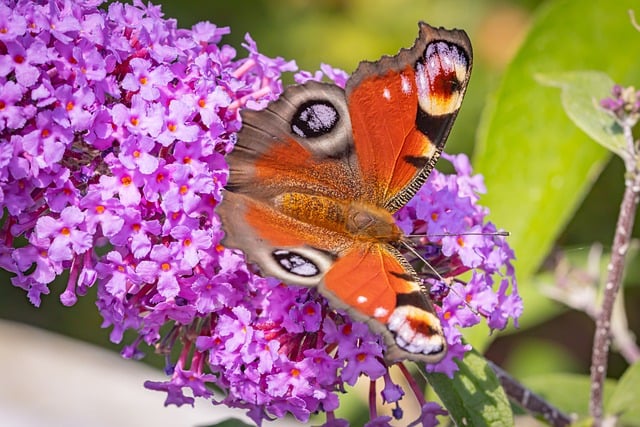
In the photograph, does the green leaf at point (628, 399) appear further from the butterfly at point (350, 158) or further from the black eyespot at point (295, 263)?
the black eyespot at point (295, 263)

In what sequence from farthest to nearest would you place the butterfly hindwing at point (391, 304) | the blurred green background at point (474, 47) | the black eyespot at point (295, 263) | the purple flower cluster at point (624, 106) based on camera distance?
the blurred green background at point (474, 47) → the purple flower cluster at point (624, 106) → the black eyespot at point (295, 263) → the butterfly hindwing at point (391, 304)

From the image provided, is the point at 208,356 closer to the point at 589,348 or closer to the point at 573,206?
the point at 573,206

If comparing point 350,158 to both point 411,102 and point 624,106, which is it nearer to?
point 411,102

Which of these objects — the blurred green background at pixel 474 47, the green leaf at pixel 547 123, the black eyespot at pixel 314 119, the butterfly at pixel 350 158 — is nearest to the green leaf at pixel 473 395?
the butterfly at pixel 350 158

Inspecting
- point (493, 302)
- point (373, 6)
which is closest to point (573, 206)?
point (493, 302)

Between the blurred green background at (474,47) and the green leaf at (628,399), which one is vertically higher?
the blurred green background at (474,47)

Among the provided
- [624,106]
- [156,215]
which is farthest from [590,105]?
[156,215]

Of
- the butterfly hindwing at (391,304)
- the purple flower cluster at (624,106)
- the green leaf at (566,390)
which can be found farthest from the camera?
the green leaf at (566,390)
